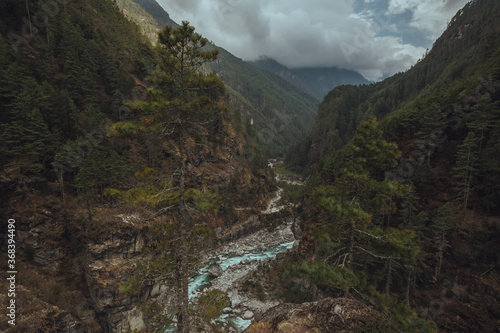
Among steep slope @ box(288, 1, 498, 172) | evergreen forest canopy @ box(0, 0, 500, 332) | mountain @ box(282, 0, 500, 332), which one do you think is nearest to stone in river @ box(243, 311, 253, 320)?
evergreen forest canopy @ box(0, 0, 500, 332)

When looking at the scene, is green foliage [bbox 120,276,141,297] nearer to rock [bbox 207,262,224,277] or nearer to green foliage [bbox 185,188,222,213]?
green foliage [bbox 185,188,222,213]

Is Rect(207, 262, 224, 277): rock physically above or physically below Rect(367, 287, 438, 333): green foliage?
below

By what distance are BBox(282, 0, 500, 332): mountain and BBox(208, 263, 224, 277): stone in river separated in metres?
11.8

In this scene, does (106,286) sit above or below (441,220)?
below

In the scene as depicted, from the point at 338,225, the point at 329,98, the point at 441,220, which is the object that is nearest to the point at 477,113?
the point at 441,220

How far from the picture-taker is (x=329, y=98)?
413 ft

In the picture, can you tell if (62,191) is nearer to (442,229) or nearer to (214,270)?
(214,270)

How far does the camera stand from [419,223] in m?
19.5

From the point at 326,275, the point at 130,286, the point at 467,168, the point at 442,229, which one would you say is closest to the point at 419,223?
the point at 442,229

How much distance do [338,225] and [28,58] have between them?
4180cm

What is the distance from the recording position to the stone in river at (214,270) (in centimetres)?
3337

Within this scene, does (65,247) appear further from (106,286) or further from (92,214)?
(106,286)

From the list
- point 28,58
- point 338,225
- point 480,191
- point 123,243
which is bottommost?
point 123,243

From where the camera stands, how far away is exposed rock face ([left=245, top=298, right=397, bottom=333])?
15.6 ft
